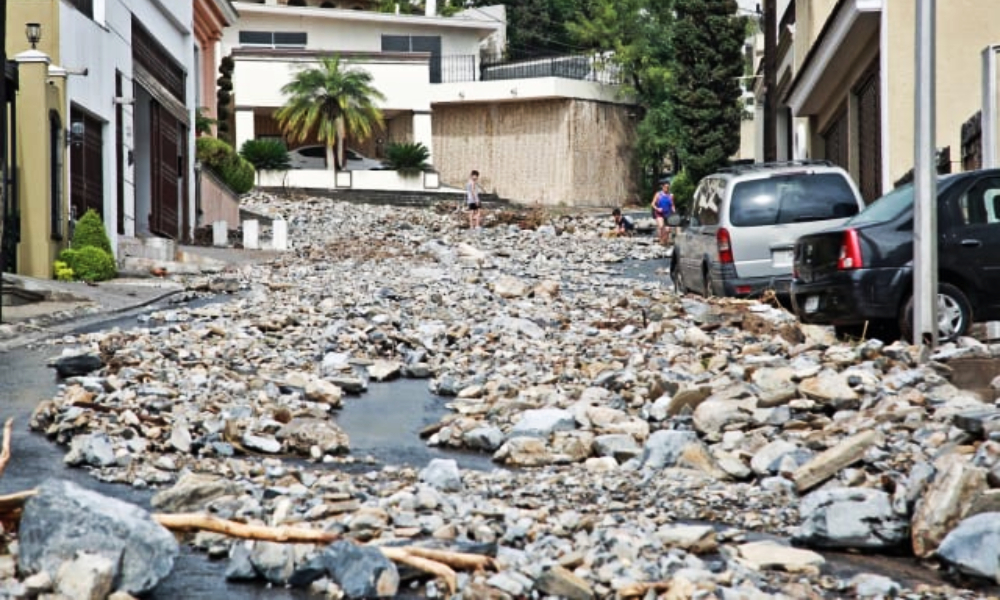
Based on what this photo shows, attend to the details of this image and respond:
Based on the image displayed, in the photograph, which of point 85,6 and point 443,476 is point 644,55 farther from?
point 443,476

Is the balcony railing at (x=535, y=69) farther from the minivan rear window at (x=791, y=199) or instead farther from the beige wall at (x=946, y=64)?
the minivan rear window at (x=791, y=199)

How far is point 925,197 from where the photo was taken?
1313 cm

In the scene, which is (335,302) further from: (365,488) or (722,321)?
(365,488)

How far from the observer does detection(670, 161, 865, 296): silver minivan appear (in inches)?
722

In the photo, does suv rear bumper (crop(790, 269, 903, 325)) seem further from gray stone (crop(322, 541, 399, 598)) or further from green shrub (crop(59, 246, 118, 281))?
green shrub (crop(59, 246, 118, 281))

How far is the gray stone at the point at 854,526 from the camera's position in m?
7.60

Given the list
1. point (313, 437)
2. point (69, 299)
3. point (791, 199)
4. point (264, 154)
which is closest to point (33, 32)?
point (69, 299)

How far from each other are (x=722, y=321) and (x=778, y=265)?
8.07 feet

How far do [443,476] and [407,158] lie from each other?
166 feet

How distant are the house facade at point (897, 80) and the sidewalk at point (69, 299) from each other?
10728mm

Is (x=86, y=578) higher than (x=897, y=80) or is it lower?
lower

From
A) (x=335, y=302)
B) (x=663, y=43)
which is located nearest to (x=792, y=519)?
(x=335, y=302)

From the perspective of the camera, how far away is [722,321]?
16281mm

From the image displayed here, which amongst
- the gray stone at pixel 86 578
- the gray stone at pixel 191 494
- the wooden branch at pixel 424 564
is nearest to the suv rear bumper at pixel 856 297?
the gray stone at pixel 191 494
